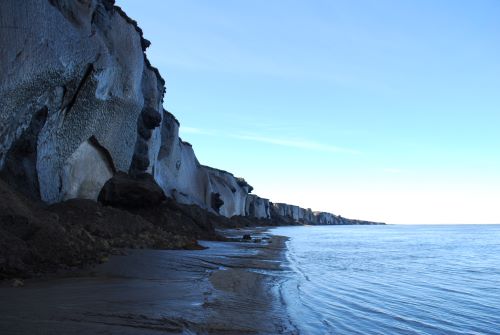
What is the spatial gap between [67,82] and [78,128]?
2.67m

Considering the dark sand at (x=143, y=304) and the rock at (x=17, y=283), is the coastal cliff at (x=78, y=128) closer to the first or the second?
the rock at (x=17, y=283)

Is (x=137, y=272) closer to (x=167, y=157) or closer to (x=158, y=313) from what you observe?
(x=158, y=313)

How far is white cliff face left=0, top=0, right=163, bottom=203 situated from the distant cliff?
0.12 feet

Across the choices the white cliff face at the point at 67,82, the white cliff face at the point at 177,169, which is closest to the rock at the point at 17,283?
the white cliff face at the point at 67,82

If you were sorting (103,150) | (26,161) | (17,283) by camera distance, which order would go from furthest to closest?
(103,150), (26,161), (17,283)

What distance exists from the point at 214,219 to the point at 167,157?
43.3ft

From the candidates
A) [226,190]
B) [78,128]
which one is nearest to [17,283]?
[78,128]

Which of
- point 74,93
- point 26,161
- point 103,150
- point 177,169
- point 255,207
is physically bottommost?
point 26,161

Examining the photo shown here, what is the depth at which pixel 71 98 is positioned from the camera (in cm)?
1666

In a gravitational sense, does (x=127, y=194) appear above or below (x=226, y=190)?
below

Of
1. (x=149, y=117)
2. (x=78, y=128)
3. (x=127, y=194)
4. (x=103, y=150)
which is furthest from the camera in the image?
(x=149, y=117)

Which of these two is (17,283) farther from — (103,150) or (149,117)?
(149,117)

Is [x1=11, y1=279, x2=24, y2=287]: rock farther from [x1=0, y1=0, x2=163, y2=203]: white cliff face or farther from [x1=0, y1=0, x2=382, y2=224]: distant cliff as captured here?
[x1=0, y1=0, x2=163, y2=203]: white cliff face

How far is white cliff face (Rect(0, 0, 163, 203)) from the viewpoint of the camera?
13.4 metres
